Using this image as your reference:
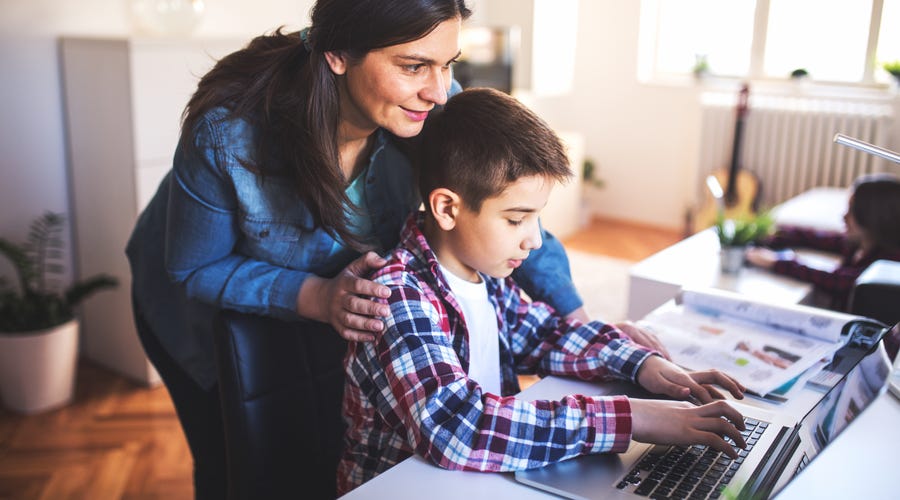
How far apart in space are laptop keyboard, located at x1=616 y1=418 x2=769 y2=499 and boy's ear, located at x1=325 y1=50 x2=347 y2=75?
0.66 meters

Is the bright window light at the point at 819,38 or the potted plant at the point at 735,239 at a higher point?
the bright window light at the point at 819,38

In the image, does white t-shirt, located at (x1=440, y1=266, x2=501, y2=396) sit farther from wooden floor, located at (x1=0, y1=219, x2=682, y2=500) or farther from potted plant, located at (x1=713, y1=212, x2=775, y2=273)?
potted plant, located at (x1=713, y1=212, x2=775, y2=273)

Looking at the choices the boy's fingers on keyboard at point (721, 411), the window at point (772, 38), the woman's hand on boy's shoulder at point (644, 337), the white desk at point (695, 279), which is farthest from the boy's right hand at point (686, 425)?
the window at point (772, 38)

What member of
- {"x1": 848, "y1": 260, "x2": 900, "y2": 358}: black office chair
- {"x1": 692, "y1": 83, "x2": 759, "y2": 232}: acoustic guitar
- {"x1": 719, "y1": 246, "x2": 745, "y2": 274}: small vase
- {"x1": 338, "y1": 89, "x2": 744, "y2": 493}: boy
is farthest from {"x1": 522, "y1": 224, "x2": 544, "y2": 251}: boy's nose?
{"x1": 692, "y1": 83, "x2": 759, "y2": 232}: acoustic guitar

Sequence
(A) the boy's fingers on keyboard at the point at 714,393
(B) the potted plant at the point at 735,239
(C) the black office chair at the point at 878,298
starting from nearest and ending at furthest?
1. (A) the boy's fingers on keyboard at the point at 714,393
2. (C) the black office chair at the point at 878,298
3. (B) the potted plant at the point at 735,239

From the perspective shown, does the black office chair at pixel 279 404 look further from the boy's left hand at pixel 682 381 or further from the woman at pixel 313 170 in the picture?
the boy's left hand at pixel 682 381

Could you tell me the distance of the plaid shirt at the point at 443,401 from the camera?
0.98m

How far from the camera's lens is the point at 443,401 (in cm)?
100

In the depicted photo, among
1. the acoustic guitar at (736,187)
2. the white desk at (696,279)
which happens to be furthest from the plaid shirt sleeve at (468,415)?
the acoustic guitar at (736,187)

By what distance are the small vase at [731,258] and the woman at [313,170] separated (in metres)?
1.33

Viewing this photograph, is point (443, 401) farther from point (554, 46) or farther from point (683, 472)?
point (554, 46)

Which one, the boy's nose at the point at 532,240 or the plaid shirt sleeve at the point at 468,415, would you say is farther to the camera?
the boy's nose at the point at 532,240

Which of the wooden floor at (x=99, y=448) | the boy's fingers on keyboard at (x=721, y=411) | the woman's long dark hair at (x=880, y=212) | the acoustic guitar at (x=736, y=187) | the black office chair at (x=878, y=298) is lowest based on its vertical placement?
the wooden floor at (x=99, y=448)

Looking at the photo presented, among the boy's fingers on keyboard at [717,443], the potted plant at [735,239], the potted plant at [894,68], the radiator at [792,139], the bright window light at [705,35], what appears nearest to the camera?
the boy's fingers on keyboard at [717,443]
